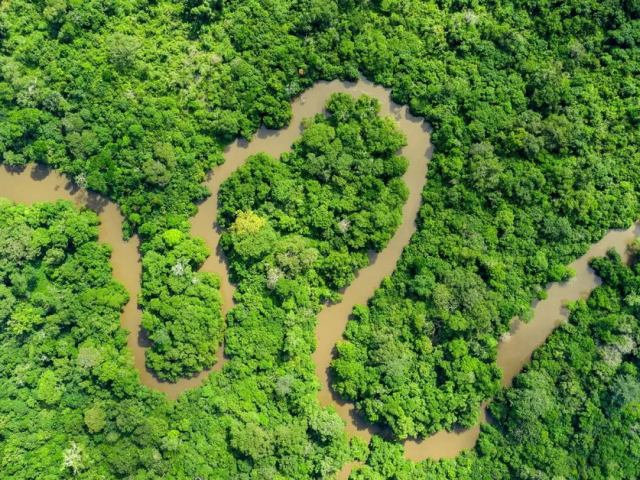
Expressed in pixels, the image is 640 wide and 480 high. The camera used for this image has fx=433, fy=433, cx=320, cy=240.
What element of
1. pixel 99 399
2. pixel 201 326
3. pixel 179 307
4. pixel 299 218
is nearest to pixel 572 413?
pixel 299 218

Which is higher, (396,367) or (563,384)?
(563,384)

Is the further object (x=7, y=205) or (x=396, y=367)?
(x=7, y=205)

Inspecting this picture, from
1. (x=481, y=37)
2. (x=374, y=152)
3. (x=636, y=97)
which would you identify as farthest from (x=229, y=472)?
(x=636, y=97)

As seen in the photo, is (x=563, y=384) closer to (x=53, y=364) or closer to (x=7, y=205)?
(x=53, y=364)

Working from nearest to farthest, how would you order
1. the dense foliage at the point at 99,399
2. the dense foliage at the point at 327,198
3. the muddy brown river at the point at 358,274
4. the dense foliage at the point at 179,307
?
the dense foliage at the point at 99,399
the dense foliage at the point at 179,307
the dense foliage at the point at 327,198
the muddy brown river at the point at 358,274

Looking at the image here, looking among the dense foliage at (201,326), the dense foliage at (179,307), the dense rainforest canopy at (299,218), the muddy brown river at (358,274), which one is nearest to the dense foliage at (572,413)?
the dense rainforest canopy at (299,218)

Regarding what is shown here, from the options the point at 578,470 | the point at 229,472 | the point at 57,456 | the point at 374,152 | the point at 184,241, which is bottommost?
the point at 57,456

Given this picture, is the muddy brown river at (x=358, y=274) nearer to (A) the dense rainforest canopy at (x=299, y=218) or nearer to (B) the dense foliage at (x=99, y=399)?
(A) the dense rainforest canopy at (x=299, y=218)
